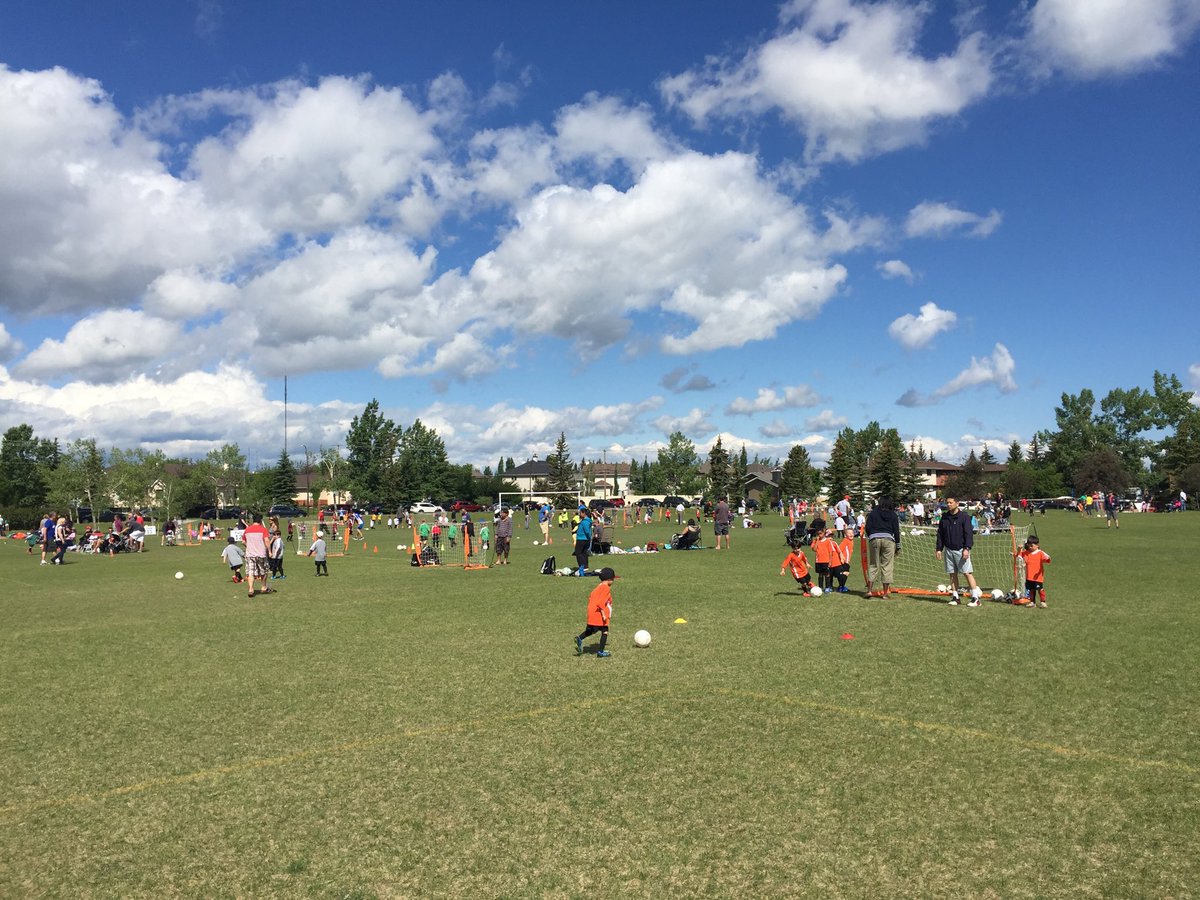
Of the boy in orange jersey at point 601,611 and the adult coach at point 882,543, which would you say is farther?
the adult coach at point 882,543

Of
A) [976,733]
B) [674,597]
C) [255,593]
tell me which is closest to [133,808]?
[976,733]

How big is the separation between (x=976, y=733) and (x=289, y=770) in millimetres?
6056

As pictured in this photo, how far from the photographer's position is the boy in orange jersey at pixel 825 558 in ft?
57.9

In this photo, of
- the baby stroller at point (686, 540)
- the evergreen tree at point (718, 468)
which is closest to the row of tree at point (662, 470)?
the evergreen tree at point (718, 468)

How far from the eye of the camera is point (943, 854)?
5.30 m

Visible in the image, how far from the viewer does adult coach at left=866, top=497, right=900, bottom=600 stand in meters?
17.0

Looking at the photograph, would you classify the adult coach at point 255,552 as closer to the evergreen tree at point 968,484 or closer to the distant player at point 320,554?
the distant player at point 320,554

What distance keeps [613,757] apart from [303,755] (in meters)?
2.75

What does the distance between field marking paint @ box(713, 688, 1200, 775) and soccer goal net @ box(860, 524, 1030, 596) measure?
30.5ft

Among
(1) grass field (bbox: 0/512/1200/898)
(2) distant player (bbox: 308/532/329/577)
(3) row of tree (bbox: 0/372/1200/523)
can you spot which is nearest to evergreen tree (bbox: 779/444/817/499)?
(3) row of tree (bbox: 0/372/1200/523)

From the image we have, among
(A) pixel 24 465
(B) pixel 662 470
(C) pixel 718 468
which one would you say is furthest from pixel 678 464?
(A) pixel 24 465

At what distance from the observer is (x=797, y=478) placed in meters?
101

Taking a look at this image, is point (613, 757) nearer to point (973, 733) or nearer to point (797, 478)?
point (973, 733)

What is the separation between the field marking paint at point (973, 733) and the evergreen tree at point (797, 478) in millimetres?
86892
